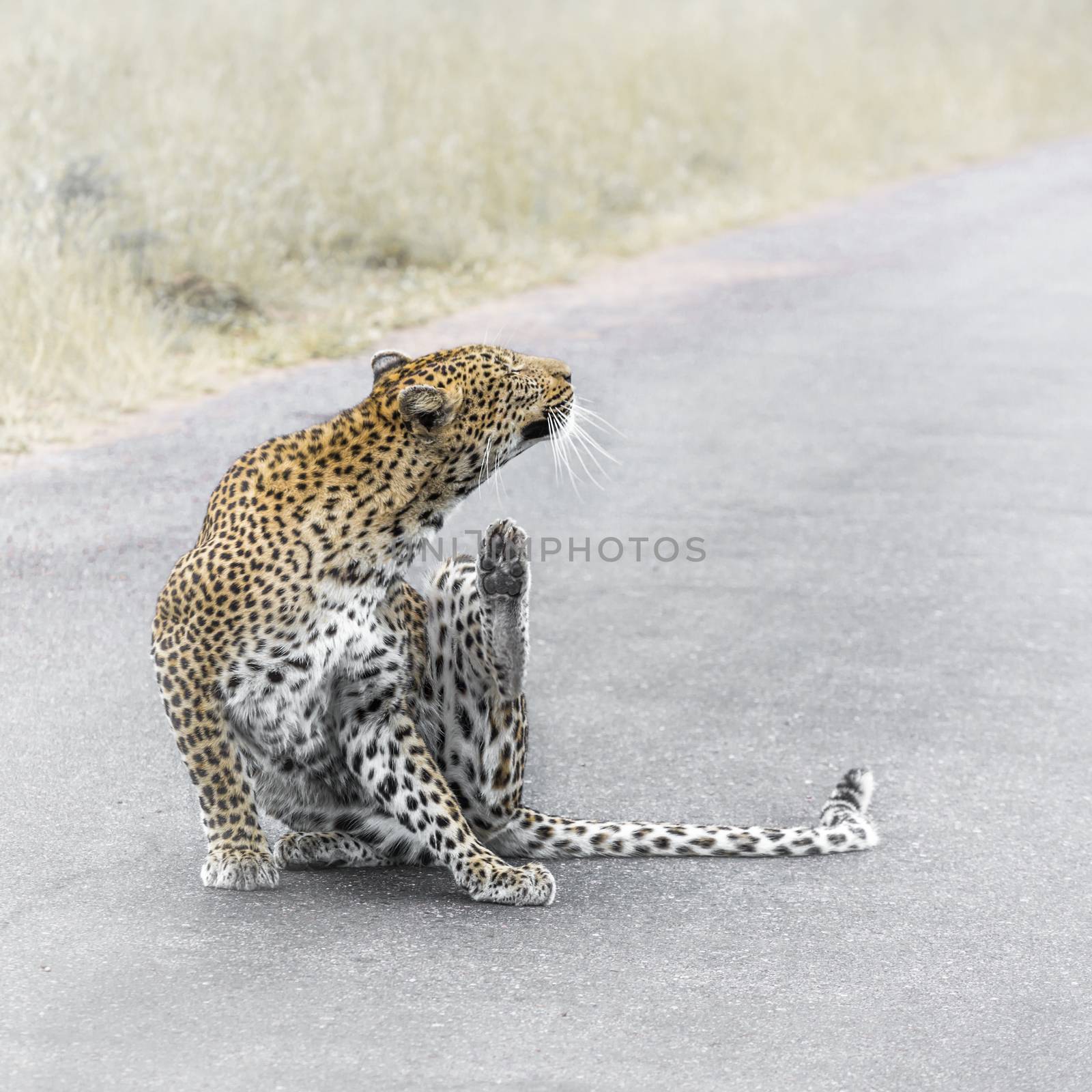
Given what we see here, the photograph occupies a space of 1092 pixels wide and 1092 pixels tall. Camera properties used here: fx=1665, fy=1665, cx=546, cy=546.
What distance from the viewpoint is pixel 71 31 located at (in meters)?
15.5

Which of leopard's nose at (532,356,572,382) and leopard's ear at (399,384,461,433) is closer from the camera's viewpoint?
leopard's ear at (399,384,461,433)

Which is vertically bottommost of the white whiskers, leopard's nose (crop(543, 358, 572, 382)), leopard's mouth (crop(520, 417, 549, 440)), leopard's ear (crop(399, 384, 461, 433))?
the white whiskers

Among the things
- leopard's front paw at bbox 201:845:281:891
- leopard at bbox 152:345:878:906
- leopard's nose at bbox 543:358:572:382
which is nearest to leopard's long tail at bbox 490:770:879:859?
leopard at bbox 152:345:878:906

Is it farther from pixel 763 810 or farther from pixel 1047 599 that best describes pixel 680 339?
pixel 763 810

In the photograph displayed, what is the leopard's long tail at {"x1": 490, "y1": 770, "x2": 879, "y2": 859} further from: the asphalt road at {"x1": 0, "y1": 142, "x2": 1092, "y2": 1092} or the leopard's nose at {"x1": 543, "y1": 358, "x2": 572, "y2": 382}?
the leopard's nose at {"x1": 543, "y1": 358, "x2": 572, "y2": 382}

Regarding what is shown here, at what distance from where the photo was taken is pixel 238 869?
13.0ft

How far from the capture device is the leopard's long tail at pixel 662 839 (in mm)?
4270

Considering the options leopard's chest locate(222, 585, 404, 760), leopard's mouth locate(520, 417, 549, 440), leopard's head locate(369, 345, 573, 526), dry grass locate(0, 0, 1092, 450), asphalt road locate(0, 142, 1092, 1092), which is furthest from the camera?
dry grass locate(0, 0, 1092, 450)

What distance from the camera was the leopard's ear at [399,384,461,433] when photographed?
388cm

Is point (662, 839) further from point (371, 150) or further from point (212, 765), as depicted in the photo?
point (371, 150)

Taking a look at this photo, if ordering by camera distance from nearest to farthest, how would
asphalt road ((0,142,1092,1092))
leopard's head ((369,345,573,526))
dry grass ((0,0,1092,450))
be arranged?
asphalt road ((0,142,1092,1092))
leopard's head ((369,345,573,526))
dry grass ((0,0,1092,450))

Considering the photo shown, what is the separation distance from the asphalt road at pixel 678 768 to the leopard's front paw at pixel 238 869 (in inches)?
2.2

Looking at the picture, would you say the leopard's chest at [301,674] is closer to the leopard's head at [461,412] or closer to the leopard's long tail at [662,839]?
the leopard's head at [461,412]

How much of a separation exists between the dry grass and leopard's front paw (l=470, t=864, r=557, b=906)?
443 centimetres
